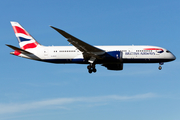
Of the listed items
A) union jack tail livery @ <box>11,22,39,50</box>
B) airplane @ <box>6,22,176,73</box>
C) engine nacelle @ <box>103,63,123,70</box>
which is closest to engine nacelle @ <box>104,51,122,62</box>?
airplane @ <box>6,22,176,73</box>

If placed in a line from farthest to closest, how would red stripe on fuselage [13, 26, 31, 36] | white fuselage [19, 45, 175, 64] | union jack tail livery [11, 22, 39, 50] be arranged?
red stripe on fuselage [13, 26, 31, 36] → union jack tail livery [11, 22, 39, 50] → white fuselage [19, 45, 175, 64]

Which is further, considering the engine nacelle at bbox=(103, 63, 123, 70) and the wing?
the engine nacelle at bbox=(103, 63, 123, 70)

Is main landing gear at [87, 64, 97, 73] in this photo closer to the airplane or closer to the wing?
the airplane

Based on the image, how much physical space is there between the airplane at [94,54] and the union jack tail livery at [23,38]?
86cm

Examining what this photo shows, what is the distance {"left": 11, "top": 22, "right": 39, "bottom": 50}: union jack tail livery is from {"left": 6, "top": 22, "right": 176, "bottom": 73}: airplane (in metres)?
0.86

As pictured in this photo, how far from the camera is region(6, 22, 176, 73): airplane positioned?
5462 centimetres

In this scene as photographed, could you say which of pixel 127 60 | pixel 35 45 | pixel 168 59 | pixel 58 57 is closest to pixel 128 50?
pixel 127 60

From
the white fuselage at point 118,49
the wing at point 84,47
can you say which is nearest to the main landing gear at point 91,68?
the white fuselage at point 118,49

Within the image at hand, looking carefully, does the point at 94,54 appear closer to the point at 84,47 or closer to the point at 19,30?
the point at 84,47

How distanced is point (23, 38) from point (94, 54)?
14945mm

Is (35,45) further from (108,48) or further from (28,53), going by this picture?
(108,48)

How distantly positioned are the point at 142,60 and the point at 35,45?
1944 centimetres

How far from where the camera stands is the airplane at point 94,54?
54625 mm

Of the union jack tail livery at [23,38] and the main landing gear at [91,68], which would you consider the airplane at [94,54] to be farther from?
the union jack tail livery at [23,38]
